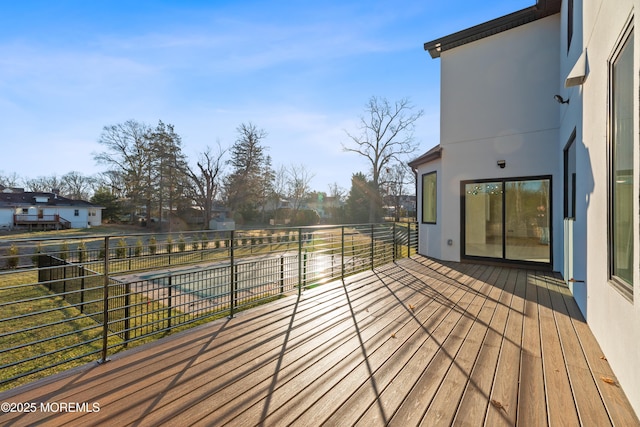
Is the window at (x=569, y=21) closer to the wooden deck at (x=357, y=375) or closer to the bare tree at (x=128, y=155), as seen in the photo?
the wooden deck at (x=357, y=375)

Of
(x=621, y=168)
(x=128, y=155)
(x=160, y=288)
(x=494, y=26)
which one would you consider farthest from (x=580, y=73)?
(x=128, y=155)

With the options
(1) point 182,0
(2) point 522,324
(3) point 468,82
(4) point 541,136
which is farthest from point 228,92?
(2) point 522,324

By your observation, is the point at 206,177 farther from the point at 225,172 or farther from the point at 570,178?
the point at 570,178

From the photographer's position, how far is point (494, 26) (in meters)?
6.44

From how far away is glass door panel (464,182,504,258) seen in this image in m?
6.40

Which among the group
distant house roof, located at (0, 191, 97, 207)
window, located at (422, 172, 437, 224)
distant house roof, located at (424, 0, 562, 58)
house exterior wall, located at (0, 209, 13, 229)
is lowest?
house exterior wall, located at (0, 209, 13, 229)

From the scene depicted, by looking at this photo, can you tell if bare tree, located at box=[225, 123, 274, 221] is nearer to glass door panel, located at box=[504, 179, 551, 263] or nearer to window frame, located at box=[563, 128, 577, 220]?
glass door panel, located at box=[504, 179, 551, 263]

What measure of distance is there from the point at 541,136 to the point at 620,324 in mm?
5152

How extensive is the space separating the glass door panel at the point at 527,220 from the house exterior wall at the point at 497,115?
0.20 meters

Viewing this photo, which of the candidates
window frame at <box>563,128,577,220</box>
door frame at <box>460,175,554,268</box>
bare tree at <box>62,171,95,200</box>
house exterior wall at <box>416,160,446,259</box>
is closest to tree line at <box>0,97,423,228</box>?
bare tree at <box>62,171,95,200</box>

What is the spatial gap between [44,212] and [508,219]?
1460 inches

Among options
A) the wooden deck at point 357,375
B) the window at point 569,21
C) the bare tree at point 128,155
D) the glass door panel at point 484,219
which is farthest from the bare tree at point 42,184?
the window at point 569,21

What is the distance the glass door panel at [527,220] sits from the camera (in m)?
5.90

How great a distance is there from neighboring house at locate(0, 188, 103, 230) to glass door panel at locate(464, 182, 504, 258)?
1384 inches
